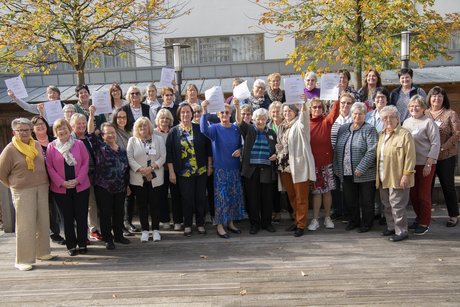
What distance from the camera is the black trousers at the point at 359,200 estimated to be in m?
6.41

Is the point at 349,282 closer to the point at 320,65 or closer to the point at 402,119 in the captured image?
the point at 402,119

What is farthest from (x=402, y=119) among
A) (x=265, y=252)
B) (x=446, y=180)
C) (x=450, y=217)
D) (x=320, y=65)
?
(x=320, y=65)

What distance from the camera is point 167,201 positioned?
7000 mm

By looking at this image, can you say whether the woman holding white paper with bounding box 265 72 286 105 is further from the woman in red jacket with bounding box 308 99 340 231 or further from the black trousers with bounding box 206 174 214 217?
the black trousers with bounding box 206 174 214 217

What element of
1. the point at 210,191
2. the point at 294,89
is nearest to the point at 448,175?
the point at 294,89

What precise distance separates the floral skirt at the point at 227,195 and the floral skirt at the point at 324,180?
1.22 meters

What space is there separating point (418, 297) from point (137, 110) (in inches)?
195

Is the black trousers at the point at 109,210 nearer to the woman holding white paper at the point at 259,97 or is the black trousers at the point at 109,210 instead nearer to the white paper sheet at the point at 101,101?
the white paper sheet at the point at 101,101

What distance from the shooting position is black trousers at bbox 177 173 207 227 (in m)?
6.56

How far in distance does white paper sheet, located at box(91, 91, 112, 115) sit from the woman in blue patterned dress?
5.11 ft

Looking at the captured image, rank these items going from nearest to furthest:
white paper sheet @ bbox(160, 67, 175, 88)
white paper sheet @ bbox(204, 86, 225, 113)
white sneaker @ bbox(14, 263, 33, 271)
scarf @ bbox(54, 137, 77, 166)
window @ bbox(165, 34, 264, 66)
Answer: white sneaker @ bbox(14, 263, 33, 271)
scarf @ bbox(54, 137, 77, 166)
white paper sheet @ bbox(204, 86, 225, 113)
white paper sheet @ bbox(160, 67, 175, 88)
window @ bbox(165, 34, 264, 66)

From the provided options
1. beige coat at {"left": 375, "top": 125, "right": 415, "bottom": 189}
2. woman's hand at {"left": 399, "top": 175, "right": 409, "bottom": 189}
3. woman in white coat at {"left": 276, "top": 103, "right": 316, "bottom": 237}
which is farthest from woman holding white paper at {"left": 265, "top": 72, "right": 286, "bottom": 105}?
woman's hand at {"left": 399, "top": 175, "right": 409, "bottom": 189}

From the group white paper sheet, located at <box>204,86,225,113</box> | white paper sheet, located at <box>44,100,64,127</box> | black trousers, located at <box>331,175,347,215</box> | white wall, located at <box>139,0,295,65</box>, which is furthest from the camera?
white wall, located at <box>139,0,295,65</box>

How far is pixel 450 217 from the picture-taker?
22.2ft
